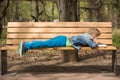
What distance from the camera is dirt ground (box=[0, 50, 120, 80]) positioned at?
22.8ft

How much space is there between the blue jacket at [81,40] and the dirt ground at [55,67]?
0.64 metres

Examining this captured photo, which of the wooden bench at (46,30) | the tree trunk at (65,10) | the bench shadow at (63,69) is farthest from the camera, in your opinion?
the tree trunk at (65,10)

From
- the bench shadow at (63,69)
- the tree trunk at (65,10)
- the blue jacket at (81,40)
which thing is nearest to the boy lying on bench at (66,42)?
the blue jacket at (81,40)

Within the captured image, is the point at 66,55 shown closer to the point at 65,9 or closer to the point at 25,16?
the point at 65,9

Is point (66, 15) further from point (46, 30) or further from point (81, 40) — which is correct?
point (81, 40)

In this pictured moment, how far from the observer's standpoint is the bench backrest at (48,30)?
7.33 m

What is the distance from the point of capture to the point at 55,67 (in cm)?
809

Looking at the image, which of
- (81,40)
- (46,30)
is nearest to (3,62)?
(46,30)

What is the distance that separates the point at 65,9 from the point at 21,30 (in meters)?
1.68

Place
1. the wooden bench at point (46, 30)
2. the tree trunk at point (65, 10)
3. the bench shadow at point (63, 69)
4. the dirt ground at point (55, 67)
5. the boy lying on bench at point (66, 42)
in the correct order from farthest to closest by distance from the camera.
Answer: the tree trunk at point (65, 10) → the bench shadow at point (63, 69) → the wooden bench at point (46, 30) → the dirt ground at point (55, 67) → the boy lying on bench at point (66, 42)

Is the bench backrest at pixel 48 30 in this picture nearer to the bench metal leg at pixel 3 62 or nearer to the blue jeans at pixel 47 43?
the bench metal leg at pixel 3 62

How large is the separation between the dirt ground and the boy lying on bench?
614mm

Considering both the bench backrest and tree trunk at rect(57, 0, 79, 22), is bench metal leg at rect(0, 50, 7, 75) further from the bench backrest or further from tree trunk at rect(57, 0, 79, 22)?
tree trunk at rect(57, 0, 79, 22)

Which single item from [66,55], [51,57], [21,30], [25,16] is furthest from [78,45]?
[25,16]
